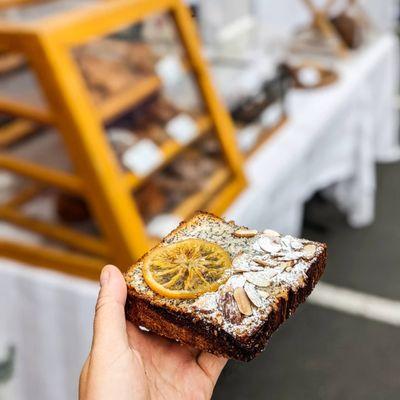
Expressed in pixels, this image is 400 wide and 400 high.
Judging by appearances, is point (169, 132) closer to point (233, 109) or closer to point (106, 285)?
point (233, 109)

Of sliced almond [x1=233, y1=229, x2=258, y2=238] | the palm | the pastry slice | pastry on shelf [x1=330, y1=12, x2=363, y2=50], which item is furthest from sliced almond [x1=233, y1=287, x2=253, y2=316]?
pastry on shelf [x1=330, y1=12, x2=363, y2=50]

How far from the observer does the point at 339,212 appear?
10.8 ft

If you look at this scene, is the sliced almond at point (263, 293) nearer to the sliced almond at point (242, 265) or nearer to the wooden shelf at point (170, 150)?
the sliced almond at point (242, 265)

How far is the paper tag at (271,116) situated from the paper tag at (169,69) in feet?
2.15

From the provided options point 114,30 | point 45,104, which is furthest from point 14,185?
point 114,30

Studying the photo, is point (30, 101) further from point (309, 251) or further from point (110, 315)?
point (309, 251)

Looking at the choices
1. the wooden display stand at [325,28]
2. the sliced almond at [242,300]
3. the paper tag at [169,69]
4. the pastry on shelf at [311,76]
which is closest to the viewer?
the sliced almond at [242,300]

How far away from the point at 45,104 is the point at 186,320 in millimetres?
852

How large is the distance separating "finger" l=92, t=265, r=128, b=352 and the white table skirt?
74 cm

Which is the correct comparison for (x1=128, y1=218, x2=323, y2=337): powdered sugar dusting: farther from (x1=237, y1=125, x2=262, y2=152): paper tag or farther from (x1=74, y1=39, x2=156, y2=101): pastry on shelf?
(x1=237, y1=125, x2=262, y2=152): paper tag

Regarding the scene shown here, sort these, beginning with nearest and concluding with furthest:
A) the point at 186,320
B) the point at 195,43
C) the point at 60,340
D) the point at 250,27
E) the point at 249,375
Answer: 1. the point at 186,320
2. the point at 60,340
3. the point at 195,43
4. the point at 249,375
5. the point at 250,27

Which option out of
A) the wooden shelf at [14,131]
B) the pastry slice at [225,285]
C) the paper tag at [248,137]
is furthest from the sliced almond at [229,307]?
the paper tag at [248,137]

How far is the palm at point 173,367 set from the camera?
94cm

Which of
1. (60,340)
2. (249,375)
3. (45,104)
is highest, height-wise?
(45,104)
